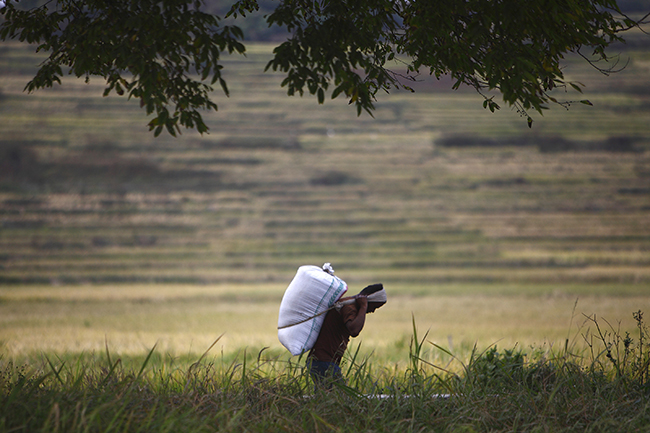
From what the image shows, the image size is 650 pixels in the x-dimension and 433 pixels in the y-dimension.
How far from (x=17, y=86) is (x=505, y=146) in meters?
29.1

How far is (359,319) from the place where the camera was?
358 centimetres

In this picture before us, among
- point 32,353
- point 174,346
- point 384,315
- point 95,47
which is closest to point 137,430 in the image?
point 95,47

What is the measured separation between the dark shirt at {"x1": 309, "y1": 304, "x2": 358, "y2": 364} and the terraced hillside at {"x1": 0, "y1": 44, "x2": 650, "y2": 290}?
17.7 m

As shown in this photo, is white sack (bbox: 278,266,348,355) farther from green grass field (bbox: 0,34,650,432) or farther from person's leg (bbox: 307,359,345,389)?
green grass field (bbox: 0,34,650,432)

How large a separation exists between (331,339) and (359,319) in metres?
0.37

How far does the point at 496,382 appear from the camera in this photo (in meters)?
3.93

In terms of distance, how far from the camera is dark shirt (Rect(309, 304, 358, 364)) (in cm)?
381

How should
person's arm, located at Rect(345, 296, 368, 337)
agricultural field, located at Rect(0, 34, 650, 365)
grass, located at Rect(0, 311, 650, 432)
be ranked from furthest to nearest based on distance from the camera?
agricultural field, located at Rect(0, 34, 650, 365) → person's arm, located at Rect(345, 296, 368, 337) → grass, located at Rect(0, 311, 650, 432)

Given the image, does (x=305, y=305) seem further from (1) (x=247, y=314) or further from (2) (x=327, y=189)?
(2) (x=327, y=189)

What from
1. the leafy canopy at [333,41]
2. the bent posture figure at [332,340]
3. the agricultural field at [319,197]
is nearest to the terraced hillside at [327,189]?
the agricultural field at [319,197]

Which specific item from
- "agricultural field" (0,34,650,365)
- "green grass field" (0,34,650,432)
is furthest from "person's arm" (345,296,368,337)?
"agricultural field" (0,34,650,365)

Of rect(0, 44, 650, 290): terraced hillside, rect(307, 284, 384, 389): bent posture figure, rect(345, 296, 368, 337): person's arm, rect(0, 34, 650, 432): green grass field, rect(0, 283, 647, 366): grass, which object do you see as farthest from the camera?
rect(0, 44, 650, 290): terraced hillside

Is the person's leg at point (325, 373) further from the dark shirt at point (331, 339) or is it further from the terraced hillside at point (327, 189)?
the terraced hillside at point (327, 189)

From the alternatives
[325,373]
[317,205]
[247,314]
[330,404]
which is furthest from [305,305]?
[317,205]
